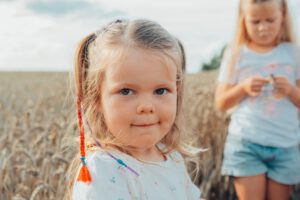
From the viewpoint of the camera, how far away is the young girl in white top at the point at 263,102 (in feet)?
10.6

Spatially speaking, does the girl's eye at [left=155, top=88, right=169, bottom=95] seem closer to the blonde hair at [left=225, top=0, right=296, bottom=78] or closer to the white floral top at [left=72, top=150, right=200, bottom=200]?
the white floral top at [left=72, top=150, right=200, bottom=200]

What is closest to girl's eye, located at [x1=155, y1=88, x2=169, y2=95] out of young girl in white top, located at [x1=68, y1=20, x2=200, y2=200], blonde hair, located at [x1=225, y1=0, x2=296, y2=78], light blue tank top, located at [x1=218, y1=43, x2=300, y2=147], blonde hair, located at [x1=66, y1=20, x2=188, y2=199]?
young girl in white top, located at [x1=68, y1=20, x2=200, y2=200]

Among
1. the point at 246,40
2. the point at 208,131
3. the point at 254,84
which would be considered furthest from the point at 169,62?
the point at 208,131

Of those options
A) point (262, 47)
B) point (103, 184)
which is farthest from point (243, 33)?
point (103, 184)

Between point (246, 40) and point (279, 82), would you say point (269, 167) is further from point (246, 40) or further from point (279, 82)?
point (246, 40)

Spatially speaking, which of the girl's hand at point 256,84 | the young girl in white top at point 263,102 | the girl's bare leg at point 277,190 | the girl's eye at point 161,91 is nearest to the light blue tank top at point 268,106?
the young girl in white top at point 263,102

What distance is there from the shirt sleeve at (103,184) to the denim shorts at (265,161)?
1635 mm

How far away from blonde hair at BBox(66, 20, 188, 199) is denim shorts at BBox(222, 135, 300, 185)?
138cm

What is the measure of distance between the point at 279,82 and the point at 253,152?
0.46 metres

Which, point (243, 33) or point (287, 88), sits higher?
point (243, 33)

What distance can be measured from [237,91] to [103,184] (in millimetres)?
1743

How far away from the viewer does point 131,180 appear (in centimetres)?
183

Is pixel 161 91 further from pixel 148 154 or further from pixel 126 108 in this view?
pixel 148 154

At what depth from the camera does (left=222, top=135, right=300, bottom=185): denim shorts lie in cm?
328
